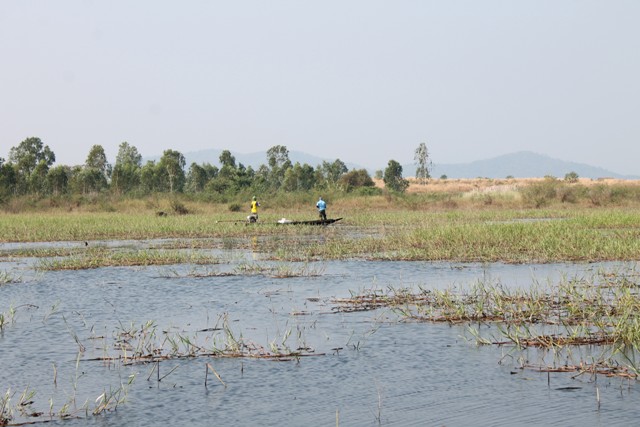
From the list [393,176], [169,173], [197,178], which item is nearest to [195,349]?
[169,173]

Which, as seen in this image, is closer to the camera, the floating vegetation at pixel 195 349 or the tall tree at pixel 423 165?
the floating vegetation at pixel 195 349

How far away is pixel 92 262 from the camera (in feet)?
61.4

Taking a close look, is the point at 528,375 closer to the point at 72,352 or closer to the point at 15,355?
the point at 72,352

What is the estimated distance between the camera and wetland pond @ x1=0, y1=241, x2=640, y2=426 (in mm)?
7070

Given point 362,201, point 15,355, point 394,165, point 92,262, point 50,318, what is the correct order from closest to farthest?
point 15,355, point 50,318, point 92,262, point 362,201, point 394,165

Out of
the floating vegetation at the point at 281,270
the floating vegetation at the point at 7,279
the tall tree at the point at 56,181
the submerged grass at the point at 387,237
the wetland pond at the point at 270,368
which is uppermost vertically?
the tall tree at the point at 56,181

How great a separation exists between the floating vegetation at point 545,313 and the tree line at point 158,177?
3849 centimetres

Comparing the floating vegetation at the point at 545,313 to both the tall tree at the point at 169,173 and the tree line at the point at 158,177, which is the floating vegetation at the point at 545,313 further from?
the tall tree at the point at 169,173

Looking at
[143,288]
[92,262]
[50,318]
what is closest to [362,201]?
[92,262]

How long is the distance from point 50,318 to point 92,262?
6.96m

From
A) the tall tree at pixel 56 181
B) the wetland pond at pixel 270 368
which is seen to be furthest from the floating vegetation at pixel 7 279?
the tall tree at pixel 56 181

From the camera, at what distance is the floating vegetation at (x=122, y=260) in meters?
18.3

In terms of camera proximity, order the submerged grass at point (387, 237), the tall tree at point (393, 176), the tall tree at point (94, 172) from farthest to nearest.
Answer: the tall tree at point (393, 176), the tall tree at point (94, 172), the submerged grass at point (387, 237)

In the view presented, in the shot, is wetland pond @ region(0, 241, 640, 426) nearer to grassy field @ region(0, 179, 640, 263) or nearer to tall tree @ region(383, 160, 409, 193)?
grassy field @ region(0, 179, 640, 263)
